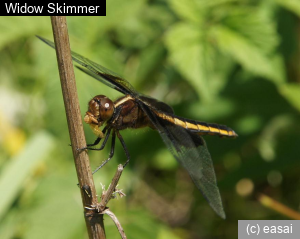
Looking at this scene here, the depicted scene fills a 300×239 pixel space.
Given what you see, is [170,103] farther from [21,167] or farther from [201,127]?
[21,167]

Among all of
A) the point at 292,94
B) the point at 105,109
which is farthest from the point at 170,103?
the point at 105,109

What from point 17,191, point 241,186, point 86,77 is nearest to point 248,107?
point 241,186

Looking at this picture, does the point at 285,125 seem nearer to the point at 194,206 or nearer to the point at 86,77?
the point at 194,206

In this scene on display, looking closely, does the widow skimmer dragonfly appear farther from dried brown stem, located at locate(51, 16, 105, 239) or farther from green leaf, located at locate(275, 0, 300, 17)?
green leaf, located at locate(275, 0, 300, 17)

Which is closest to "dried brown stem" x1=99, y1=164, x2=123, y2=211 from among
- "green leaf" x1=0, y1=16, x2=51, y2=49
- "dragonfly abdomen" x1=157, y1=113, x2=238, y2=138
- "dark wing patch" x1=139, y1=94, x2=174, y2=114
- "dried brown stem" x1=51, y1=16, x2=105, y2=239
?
"dried brown stem" x1=51, y1=16, x2=105, y2=239

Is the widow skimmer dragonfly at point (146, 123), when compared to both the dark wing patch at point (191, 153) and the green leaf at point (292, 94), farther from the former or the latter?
the green leaf at point (292, 94)

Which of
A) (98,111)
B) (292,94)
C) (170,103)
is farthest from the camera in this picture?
(170,103)

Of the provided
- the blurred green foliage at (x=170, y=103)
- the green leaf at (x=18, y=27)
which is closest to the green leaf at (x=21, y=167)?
the blurred green foliage at (x=170, y=103)
